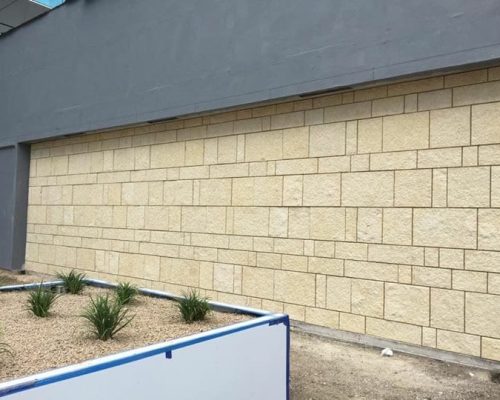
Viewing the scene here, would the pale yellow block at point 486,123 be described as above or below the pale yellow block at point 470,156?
above

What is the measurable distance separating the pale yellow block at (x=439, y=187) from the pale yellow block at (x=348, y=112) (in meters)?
1.08

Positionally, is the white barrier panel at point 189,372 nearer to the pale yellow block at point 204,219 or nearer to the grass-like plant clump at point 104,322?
the grass-like plant clump at point 104,322

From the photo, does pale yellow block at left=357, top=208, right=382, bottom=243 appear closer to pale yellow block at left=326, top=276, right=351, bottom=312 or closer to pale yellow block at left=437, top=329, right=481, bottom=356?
pale yellow block at left=326, top=276, right=351, bottom=312

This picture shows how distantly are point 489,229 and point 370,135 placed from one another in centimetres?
165

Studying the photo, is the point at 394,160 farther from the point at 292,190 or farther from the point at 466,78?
the point at 292,190

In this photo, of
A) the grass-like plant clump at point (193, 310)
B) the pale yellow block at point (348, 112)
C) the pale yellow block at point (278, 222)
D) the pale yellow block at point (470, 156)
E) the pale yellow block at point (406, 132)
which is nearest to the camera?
the grass-like plant clump at point (193, 310)

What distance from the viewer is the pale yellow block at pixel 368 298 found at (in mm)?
5656

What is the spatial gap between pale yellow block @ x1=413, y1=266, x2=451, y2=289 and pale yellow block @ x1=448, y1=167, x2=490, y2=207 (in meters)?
0.70

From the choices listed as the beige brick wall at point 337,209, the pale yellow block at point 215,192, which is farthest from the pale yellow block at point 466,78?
the pale yellow block at point 215,192

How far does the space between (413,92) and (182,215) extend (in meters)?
3.95

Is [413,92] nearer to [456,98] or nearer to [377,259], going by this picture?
[456,98]

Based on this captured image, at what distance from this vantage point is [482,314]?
16.3ft

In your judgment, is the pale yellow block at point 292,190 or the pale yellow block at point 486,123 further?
the pale yellow block at point 292,190

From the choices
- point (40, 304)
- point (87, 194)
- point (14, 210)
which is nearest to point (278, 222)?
point (40, 304)
